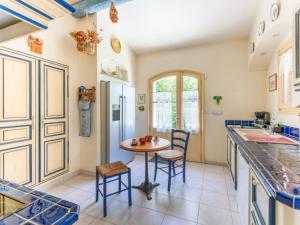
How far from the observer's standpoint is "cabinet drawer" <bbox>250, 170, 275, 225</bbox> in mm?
845

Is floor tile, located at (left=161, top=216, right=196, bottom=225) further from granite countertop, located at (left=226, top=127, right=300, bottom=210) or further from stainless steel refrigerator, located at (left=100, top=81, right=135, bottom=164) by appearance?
stainless steel refrigerator, located at (left=100, top=81, right=135, bottom=164)

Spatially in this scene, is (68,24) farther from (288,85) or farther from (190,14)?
(288,85)

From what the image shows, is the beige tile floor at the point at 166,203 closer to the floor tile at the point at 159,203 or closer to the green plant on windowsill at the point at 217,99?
the floor tile at the point at 159,203

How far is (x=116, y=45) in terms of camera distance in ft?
11.6

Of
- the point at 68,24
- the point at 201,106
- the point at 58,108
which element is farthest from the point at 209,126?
the point at 68,24

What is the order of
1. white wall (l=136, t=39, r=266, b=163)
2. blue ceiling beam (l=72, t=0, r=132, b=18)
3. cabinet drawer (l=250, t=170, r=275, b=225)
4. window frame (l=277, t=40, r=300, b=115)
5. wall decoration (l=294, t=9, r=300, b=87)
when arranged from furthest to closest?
white wall (l=136, t=39, r=266, b=163), blue ceiling beam (l=72, t=0, r=132, b=18), window frame (l=277, t=40, r=300, b=115), wall decoration (l=294, t=9, r=300, b=87), cabinet drawer (l=250, t=170, r=275, b=225)

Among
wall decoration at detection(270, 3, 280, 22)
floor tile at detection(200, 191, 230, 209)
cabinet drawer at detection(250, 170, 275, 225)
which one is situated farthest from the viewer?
floor tile at detection(200, 191, 230, 209)

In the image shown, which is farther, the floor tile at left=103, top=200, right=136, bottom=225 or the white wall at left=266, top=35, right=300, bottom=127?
the white wall at left=266, top=35, right=300, bottom=127

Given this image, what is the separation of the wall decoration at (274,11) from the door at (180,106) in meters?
1.98

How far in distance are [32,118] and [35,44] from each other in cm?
110

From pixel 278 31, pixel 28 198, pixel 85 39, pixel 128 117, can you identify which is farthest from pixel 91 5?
pixel 28 198

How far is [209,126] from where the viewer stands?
3.75 metres

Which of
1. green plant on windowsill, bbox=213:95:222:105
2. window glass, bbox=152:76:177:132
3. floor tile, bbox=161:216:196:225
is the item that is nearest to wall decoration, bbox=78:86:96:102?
window glass, bbox=152:76:177:132

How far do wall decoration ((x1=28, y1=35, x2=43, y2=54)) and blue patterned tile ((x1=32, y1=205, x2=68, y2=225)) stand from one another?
252cm
